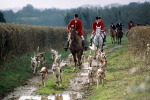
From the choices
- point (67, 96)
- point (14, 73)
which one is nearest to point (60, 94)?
point (67, 96)

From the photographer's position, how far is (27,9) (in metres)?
198

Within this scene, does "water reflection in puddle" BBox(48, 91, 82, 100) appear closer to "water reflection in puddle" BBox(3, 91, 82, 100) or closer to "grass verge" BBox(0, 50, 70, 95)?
"water reflection in puddle" BBox(3, 91, 82, 100)

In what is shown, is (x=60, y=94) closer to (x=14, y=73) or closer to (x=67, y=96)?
(x=67, y=96)

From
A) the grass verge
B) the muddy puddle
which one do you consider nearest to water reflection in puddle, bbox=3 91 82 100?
the muddy puddle

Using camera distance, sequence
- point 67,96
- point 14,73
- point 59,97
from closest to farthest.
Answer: point 59,97, point 67,96, point 14,73

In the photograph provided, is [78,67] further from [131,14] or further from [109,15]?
[109,15]

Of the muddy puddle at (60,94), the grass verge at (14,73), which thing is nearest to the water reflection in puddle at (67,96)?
the muddy puddle at (60,94)

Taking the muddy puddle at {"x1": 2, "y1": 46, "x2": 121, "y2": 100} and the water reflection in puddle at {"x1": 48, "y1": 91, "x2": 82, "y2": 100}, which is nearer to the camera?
the water reflection in puddle at {"x1": 48, "y1": 91, "x2": 82, "y2": 100}

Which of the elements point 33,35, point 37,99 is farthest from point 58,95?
point 33,35

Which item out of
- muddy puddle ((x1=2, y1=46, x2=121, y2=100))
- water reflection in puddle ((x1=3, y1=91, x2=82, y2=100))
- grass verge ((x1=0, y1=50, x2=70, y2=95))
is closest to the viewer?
water reflection in puddle ((x1=3, y1=91, x2=82, y2=100))

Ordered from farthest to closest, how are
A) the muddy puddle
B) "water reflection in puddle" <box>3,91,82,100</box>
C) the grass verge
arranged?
the grass verge → the muddy puddle → "water reflection in puddle" <box>3,91,82,100</box>

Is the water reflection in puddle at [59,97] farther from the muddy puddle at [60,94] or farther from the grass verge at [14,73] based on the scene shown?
the grass verge at [14,73]

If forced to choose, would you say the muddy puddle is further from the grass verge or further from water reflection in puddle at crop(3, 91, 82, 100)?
the grass verge

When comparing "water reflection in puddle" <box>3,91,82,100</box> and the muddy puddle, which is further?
the muddy puddle
